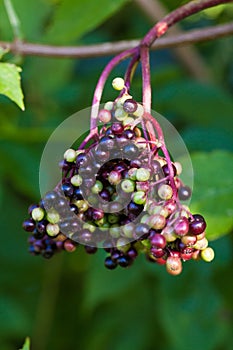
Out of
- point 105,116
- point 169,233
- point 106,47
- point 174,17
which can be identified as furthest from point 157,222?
point 106,47

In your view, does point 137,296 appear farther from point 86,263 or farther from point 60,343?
point 60,343

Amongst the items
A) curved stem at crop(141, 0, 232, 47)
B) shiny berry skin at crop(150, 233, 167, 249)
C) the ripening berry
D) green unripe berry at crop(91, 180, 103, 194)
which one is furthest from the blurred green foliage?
shiny berry skin at crop(150, 233, 167, 249)

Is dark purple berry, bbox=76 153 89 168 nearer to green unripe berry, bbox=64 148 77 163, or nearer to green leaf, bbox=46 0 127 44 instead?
green unripe berry, bbox=64 148 77 163

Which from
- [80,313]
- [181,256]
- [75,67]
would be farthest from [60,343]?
[181,256]

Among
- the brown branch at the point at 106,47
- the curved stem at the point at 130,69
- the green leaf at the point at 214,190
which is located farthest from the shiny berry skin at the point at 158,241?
the brown branch at the point at 106,47

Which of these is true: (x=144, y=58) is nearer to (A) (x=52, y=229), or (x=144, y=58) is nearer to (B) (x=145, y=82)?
(B) (x=145, y=82)

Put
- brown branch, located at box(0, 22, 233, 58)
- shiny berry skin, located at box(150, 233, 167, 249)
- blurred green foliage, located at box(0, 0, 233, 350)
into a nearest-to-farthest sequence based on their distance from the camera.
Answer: shiny berry skin, located at box(150, 233, 167, 249) < brown branch, located at box(0, 22, 233, 58) < blurred green foliage, located at box(0, 0, 233, 350)
